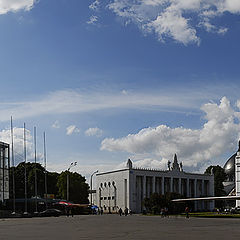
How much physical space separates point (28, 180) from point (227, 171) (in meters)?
89.5

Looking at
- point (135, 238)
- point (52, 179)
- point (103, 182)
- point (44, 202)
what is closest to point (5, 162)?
point (44, 202)

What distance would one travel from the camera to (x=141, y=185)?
127 metres

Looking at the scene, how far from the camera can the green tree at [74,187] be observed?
367ft

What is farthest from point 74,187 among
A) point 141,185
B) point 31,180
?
point 141,185

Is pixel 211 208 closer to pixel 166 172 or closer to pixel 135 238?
pixel 166 172

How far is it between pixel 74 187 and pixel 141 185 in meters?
21.5

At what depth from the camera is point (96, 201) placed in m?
137

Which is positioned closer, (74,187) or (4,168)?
(4,168)

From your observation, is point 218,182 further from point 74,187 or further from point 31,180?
point 31,180

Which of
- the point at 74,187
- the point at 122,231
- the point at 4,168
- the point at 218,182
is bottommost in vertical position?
the point at 218,182

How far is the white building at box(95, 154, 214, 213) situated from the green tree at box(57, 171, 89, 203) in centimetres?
1196

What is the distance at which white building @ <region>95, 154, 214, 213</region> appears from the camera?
124 meters

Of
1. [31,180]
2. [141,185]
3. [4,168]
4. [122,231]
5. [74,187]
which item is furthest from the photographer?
[141,185]

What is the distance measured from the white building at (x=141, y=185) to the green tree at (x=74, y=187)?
39.2 ft
